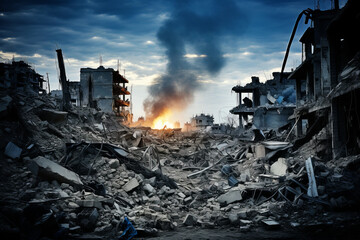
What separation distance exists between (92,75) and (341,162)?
3657cm

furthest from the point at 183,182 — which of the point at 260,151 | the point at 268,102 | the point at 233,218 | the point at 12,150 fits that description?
the point at 268,102

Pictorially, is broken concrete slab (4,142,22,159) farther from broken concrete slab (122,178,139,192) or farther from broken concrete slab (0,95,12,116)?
broken concrete slab (122,178,139,192)

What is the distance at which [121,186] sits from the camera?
8.54 metres

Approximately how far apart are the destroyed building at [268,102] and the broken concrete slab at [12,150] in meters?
26.4

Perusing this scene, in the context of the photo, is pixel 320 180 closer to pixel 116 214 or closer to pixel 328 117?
pixel 328 117

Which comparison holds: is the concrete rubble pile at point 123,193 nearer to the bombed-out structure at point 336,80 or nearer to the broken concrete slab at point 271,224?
the broken concrete slab at point 271,224

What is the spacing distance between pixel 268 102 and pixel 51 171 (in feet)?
101

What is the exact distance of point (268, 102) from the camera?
33500mm

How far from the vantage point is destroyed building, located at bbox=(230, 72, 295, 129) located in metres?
29.7

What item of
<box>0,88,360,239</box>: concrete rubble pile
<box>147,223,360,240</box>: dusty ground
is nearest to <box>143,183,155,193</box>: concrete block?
<box>0,88,360,239</box>: concrete rubble pile

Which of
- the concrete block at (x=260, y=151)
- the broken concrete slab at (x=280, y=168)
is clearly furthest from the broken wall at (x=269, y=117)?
the broken concrete slab at (x=280, y=168)

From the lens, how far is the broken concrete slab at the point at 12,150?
24.8 feet

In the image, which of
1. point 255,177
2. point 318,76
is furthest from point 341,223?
point 318,76

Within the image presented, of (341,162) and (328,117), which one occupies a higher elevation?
(328,117)
